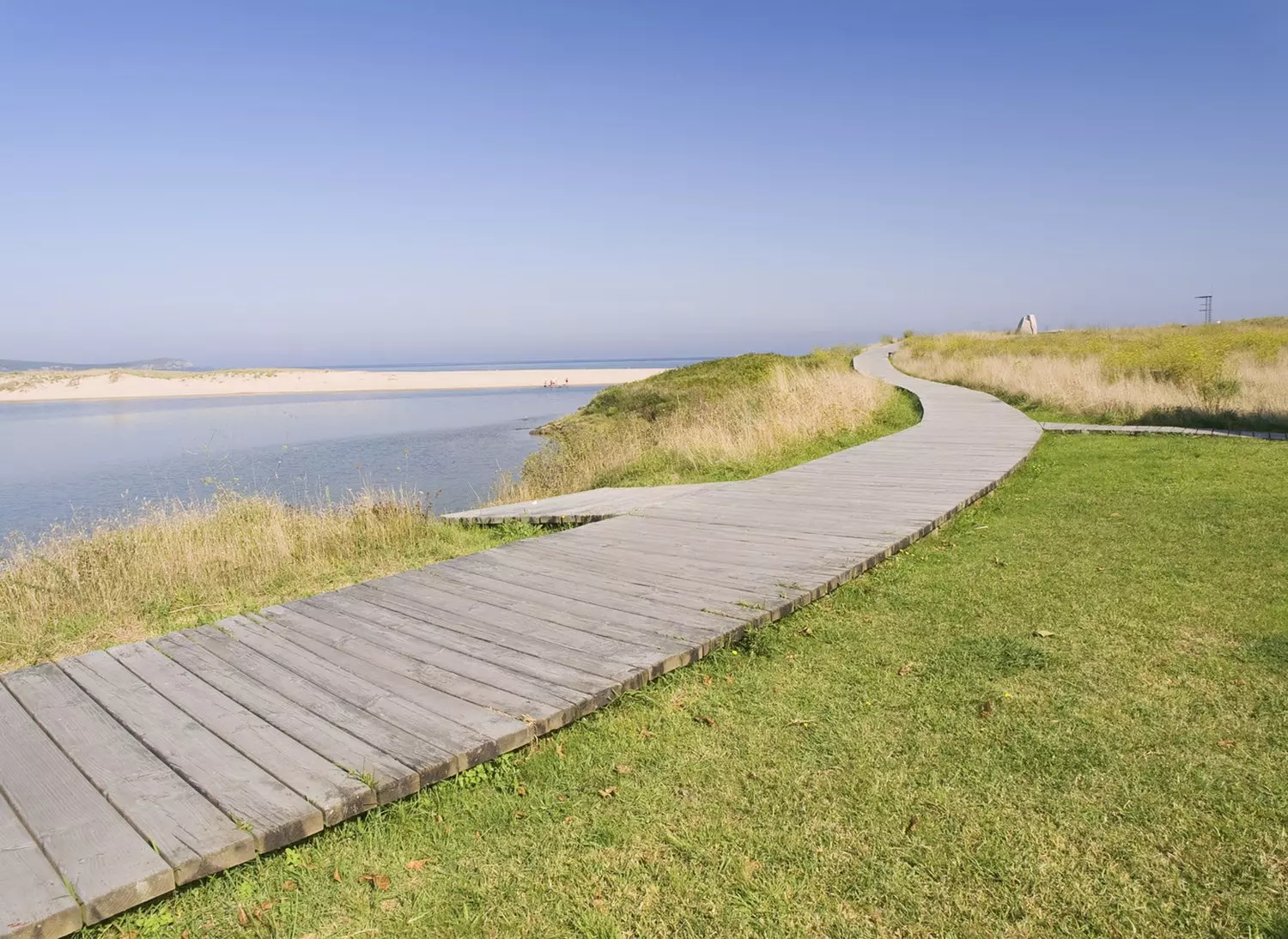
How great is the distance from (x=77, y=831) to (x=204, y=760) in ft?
1.48

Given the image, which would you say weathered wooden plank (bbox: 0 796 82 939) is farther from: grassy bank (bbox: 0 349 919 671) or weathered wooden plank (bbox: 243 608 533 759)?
grassy bank (bbox: 0 349 919 671)

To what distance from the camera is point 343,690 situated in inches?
133

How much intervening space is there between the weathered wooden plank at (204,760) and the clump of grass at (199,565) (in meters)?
1.22

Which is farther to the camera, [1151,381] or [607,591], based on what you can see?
[1151,381]

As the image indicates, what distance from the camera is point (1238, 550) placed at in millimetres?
5590

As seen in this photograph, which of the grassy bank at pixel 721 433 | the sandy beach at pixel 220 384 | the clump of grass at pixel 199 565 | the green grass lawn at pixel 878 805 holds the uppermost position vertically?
the sandy beach at pixel 220 384

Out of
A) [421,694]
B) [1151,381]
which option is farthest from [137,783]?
[1151,381]

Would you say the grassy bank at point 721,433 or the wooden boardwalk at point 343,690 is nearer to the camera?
the wooden boardwalk at point 343,690

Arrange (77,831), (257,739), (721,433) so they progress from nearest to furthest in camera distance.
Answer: (77,831) → (257,739) → (721,433)

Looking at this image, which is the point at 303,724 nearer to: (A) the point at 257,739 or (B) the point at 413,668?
(A) the point at 257,739

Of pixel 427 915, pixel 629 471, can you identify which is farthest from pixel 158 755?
pixel 629 471

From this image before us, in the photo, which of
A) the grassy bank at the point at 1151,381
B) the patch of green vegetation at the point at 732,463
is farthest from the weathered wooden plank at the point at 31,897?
the grassy bank at the point at 1151,381

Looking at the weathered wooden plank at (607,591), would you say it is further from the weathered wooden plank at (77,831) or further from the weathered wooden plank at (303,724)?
the weathered wooden plank at (77,831)

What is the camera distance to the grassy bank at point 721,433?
36.5 ft
